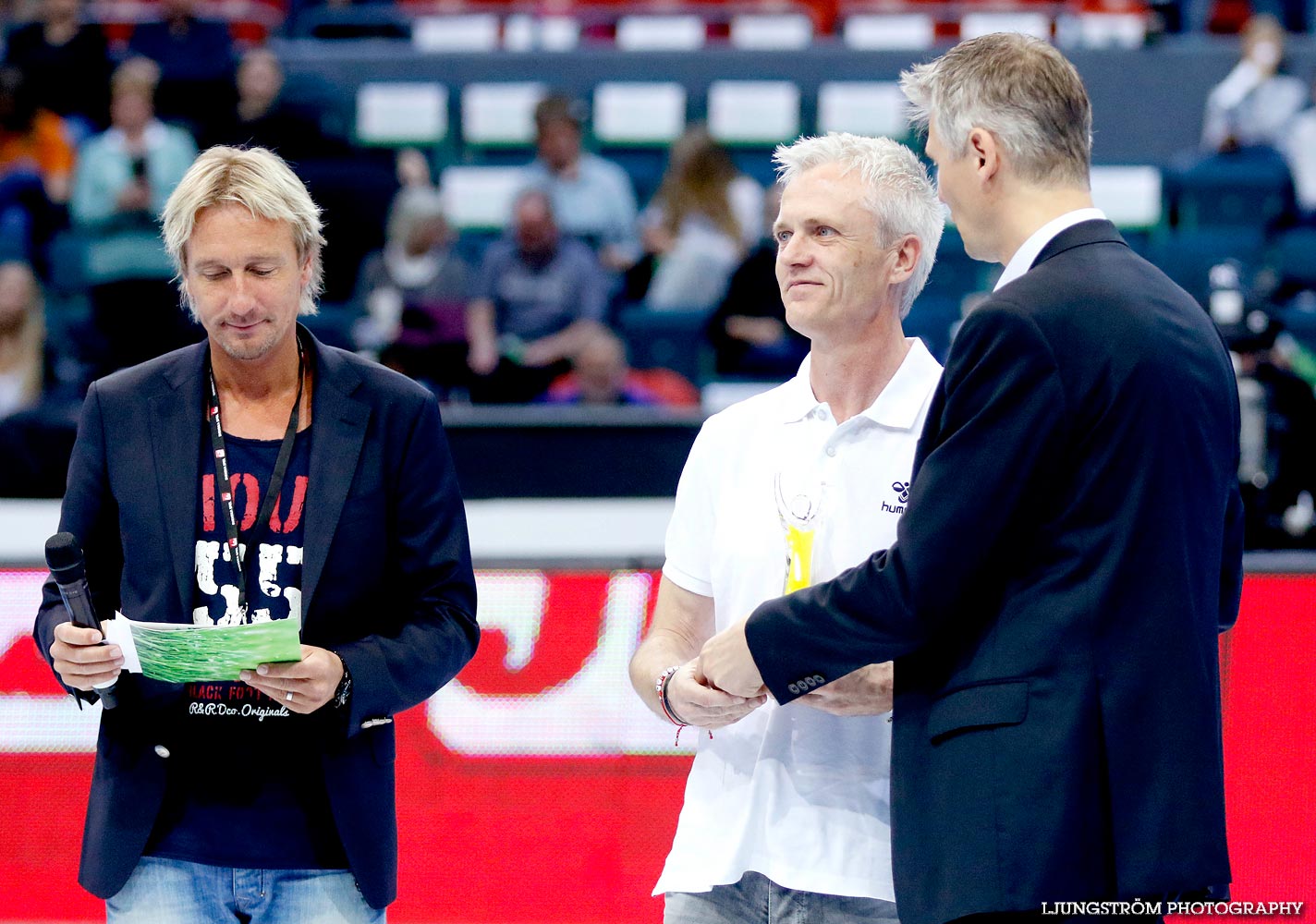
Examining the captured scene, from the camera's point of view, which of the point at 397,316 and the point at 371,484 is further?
the point at 397,316

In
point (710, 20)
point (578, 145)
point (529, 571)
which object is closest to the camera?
point (529, 571)

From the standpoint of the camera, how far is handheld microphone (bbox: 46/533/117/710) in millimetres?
2168

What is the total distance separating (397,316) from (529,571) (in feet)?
12.9

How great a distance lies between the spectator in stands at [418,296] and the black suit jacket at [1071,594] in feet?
16.3

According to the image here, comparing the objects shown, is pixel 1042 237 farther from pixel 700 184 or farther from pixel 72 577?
pixel 700 184

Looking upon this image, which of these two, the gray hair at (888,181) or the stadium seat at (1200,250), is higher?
the gray hair at (888,181)

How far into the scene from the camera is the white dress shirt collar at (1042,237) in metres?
2.10

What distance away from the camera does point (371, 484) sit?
2.46 m

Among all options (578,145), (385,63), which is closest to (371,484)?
(578,145)

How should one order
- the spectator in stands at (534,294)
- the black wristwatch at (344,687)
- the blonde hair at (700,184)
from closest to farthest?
the black wristwatch at (344,687) < the spectator in stands at (534,294) < the blonde hair at (700,184)

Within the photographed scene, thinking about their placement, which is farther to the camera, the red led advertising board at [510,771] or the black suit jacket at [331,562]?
the red led advertising board at [510,771]

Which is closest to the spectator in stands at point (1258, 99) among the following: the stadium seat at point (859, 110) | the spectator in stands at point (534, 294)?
the stadium seat at point (859, 110)

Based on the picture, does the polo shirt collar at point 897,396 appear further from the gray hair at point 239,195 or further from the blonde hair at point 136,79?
the blonde hair at point 136,79

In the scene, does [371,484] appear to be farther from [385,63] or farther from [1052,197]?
[385,63]
